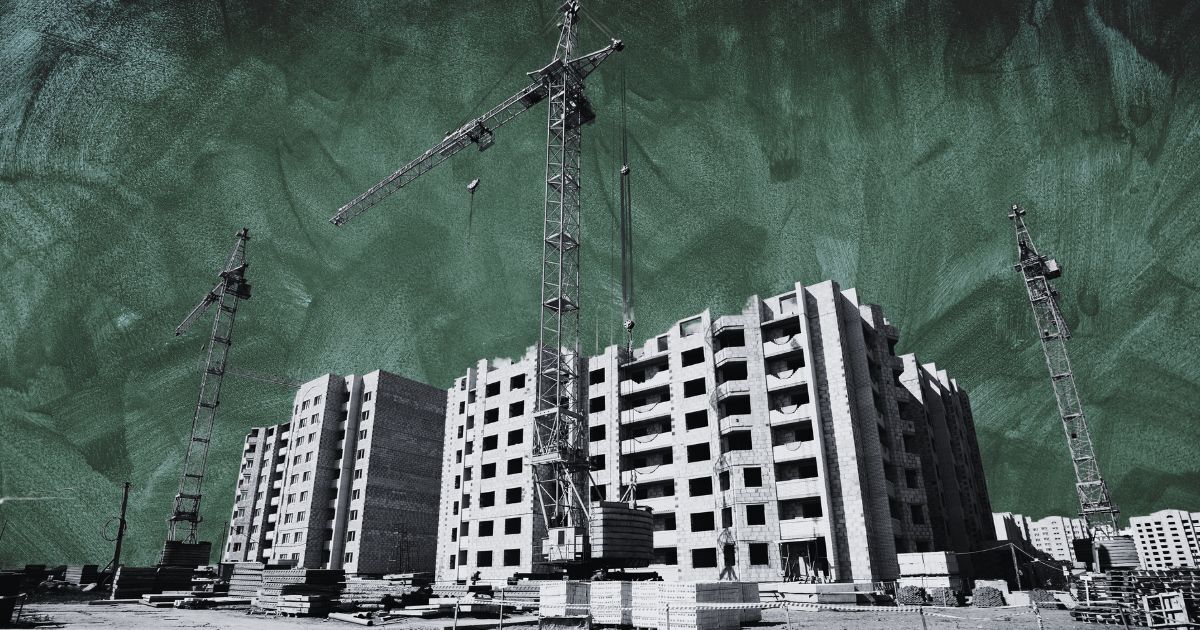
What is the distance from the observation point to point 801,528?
164 ft

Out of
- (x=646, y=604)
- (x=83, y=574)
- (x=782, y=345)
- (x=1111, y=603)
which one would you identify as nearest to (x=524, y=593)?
(x=646, y=604)

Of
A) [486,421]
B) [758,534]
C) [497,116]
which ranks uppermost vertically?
[497,116]

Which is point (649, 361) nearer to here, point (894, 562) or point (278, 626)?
point (894, 562)

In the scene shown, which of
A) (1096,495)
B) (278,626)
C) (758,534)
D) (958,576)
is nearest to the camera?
(278,626)

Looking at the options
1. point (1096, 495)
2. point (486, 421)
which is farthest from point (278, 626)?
point (1096, 495)

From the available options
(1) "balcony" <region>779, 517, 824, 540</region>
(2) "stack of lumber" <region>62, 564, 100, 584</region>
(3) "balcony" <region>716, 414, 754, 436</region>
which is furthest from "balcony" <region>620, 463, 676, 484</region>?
(2) "stack of lumber" <region>62, 564, 100, 584</region>

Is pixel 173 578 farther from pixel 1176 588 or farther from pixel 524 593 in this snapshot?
pixel 1176 588

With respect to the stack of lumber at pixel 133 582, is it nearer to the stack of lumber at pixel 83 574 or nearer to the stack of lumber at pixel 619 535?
the stack of lumber at pixel 83 574

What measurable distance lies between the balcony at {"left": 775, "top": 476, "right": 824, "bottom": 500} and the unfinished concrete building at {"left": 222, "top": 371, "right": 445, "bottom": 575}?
2073 inches

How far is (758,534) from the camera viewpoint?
5125 cm

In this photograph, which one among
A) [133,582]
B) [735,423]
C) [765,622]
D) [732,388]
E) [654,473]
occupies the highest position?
[732,388]

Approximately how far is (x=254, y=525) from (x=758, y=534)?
88509mm

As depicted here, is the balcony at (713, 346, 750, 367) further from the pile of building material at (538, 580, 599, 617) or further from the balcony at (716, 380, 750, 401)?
the pile of building material at (538, 580, 599, 617)

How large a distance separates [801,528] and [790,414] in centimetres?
927
